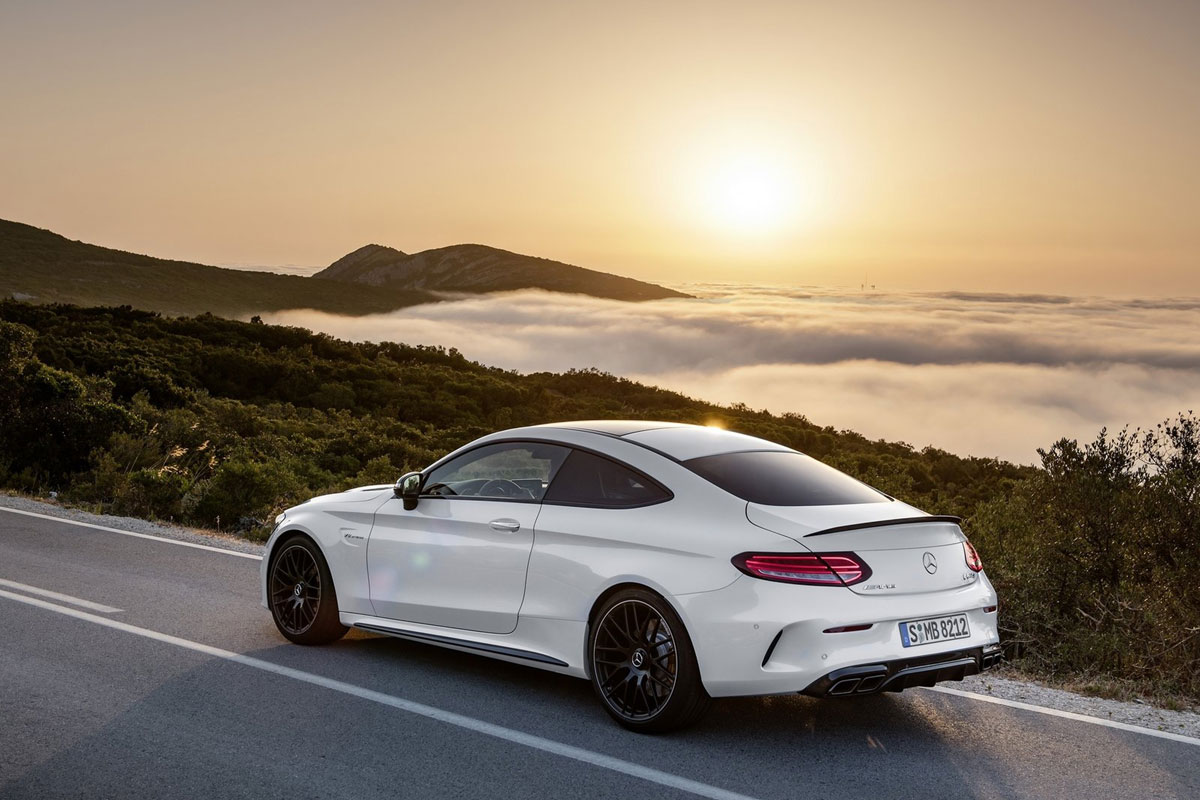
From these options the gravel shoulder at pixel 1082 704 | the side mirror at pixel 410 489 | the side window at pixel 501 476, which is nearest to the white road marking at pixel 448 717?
the side mirror at pixel 410 489

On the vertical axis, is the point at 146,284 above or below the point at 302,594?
above

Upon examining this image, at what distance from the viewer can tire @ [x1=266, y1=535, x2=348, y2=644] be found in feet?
24.1

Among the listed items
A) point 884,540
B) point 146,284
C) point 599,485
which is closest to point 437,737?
point 599,485

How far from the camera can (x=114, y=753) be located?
5223 mm

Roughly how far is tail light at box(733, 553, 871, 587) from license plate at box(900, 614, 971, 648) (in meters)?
0.35

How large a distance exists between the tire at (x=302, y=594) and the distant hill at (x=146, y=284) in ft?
437

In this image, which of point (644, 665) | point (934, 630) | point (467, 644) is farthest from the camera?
point (467, 644)

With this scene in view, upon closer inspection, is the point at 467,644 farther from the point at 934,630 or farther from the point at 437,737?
the point at 934,630

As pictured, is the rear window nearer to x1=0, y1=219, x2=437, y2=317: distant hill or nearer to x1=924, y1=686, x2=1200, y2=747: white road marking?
x1=924, y1=686, x2=1200, y2=747: white road marking

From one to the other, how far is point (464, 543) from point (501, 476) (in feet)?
2.82

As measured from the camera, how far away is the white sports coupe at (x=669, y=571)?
17.2 ft

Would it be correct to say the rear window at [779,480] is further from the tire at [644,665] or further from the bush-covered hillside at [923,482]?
the bush-covered hillside at [923,482]

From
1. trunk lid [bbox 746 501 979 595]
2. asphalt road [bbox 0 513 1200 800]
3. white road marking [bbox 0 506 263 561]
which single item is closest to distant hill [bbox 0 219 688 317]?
white road marking [bbox 0 506 263 561]

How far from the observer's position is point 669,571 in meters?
5.52
